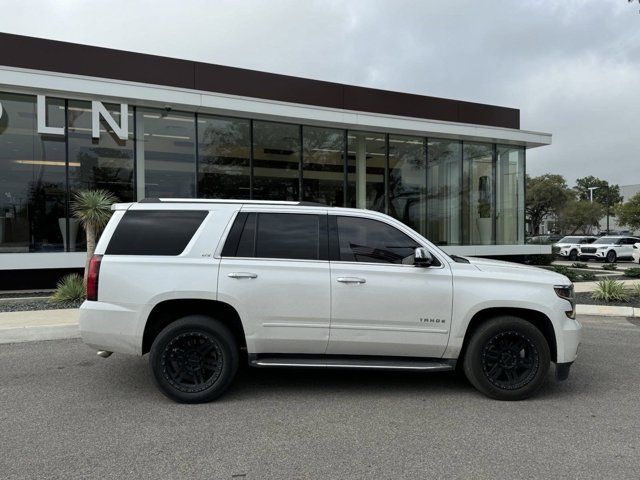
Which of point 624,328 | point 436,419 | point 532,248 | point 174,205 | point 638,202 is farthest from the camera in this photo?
point 638,202

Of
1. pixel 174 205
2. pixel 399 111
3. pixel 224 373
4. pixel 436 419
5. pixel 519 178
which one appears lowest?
pixel 436 419

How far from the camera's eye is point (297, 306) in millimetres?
4738

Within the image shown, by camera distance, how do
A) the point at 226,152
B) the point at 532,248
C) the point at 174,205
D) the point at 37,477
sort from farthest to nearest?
the point at 532,248
the point at 226,152
the point at 174,205
the point at 37,477

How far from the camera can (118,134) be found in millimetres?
12930

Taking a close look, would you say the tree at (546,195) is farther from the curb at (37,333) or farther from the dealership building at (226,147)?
the curb at (37,333)

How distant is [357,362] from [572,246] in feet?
91.6

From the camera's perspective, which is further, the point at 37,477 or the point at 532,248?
the point at 532,248

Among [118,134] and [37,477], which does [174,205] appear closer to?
[37,477]

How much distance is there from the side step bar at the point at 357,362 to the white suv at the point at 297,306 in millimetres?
14

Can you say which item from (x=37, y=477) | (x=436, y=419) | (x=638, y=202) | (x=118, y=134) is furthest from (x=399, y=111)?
(x=638, y=202)

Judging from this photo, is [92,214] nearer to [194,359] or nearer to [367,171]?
[194,359]

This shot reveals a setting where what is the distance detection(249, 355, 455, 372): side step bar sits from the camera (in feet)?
15.6

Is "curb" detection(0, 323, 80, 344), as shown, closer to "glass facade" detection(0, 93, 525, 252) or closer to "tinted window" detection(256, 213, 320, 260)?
"tinted window" detection(256, 213, 320, 260)

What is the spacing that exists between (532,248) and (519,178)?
285 cm
